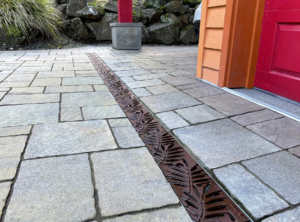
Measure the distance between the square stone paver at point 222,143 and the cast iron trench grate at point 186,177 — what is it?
0.07 metres

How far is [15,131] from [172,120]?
1075 mm

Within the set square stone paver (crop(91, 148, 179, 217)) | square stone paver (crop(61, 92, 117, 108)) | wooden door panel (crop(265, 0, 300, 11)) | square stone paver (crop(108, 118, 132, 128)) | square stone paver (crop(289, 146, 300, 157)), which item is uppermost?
wooden door panel (crop(265, 0, 300, 11))

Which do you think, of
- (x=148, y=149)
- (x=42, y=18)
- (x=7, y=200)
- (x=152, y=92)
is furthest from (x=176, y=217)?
(x=42, y=18)

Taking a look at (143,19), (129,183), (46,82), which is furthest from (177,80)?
(143,19)

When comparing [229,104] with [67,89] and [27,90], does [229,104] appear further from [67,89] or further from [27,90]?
[27,90]

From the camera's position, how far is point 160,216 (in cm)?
87

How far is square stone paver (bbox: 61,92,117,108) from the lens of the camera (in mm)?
2072

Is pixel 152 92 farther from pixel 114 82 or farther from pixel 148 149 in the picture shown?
pixel 148 149

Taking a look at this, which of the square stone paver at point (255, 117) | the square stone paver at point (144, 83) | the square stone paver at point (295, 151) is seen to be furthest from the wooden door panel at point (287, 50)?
the square stone paver at point (144, 83)

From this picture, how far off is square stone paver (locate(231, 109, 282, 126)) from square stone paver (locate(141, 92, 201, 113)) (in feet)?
1.43

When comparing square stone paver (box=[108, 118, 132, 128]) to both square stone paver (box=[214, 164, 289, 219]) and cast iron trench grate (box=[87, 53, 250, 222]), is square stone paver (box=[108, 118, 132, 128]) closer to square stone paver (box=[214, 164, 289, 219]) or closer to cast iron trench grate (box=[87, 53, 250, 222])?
cast iron trench grate (box=[87, 53, 250, 222])

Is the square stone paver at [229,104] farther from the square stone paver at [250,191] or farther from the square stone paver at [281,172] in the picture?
the square stone paver at [250,191]

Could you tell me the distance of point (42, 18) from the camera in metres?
6.07

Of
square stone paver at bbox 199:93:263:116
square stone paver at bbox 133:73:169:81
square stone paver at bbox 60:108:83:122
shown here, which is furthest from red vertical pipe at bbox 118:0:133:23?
square stone paver at bbox 60:108:83:122
